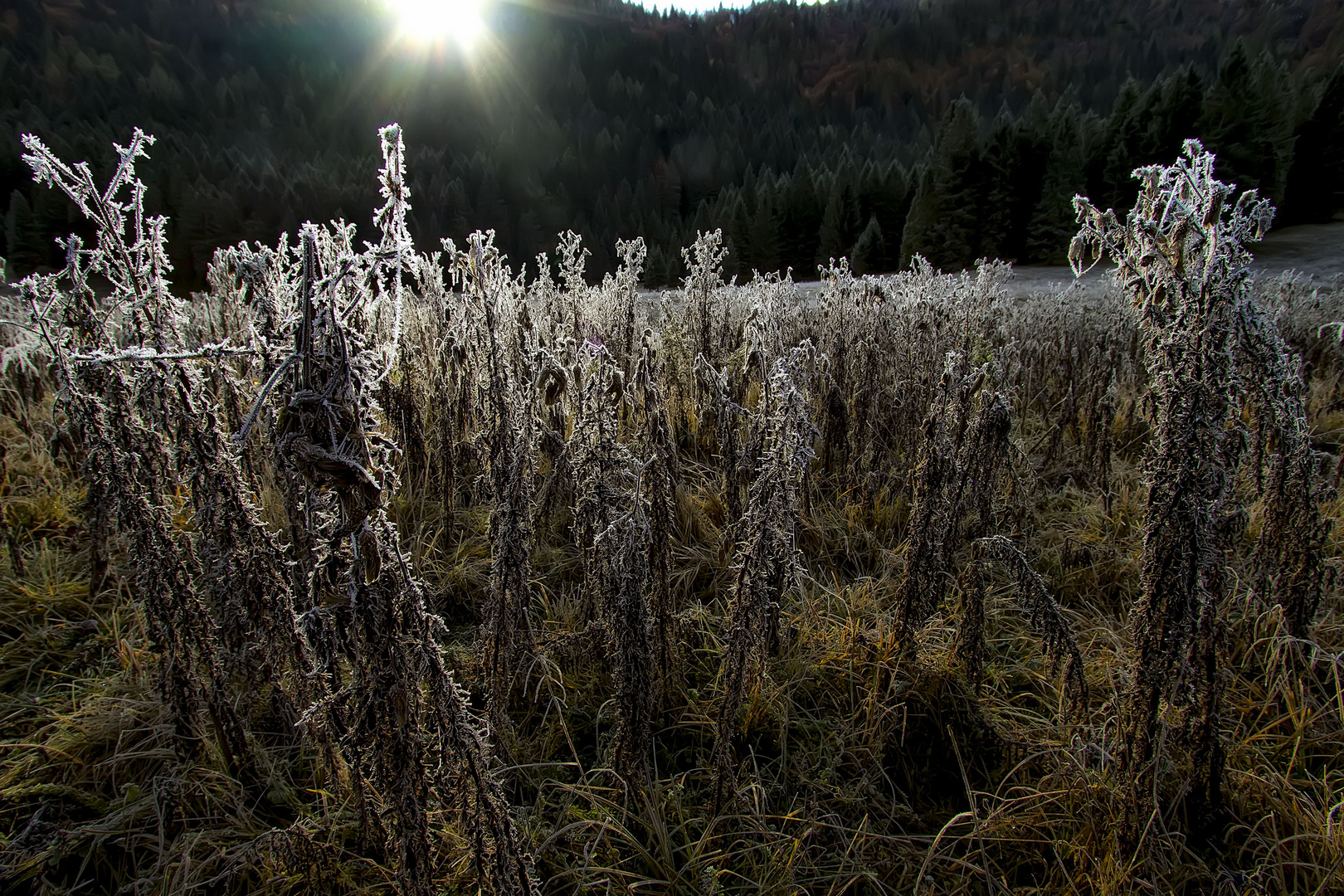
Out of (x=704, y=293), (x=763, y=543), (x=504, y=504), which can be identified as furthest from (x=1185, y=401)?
(x=704, y=293)

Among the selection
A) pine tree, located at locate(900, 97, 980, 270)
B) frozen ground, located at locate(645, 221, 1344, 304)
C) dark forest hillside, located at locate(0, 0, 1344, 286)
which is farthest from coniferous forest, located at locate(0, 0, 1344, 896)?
pine tree, located at locate(900, 97, 980, 270)

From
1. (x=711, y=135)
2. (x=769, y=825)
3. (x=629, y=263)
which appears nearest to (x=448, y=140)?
(x=711, y=135)

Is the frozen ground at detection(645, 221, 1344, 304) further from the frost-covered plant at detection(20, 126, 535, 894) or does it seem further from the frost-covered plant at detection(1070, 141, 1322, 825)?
the frost-covered plant at detection(20, 126, 535, 894)

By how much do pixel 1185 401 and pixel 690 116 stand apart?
2877 inches

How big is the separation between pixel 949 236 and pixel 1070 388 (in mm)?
22986

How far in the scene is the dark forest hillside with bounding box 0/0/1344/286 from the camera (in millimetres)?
23219

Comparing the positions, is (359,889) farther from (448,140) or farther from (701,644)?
(448,140)

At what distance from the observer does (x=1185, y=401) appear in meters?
1.39

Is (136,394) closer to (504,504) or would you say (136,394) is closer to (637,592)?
(504,504)

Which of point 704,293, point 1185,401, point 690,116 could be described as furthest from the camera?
point 690,116

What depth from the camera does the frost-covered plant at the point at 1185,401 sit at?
1381mm

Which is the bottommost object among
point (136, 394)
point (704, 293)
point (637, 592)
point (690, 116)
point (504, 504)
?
point (637, 592)

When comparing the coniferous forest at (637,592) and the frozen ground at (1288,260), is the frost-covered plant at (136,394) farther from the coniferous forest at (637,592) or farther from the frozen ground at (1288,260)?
the frozen ground at (1288,260)

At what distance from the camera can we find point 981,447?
6.27 feet
